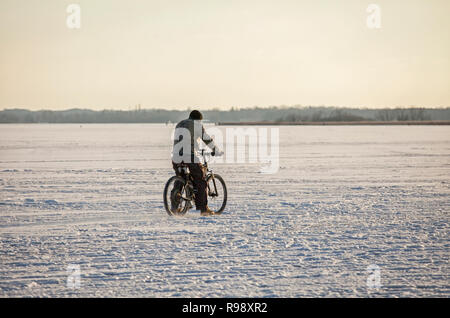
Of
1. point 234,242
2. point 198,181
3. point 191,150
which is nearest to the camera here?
point 234,242

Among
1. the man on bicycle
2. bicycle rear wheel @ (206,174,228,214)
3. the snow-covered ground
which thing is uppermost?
the man on bicycle

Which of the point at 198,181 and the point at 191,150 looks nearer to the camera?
the point at 191,150

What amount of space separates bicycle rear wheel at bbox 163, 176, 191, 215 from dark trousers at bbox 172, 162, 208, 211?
0.16m

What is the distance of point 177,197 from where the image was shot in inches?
330

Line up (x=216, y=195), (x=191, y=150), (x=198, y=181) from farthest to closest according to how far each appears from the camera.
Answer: (x=216, y=195) → (x=198, y=181) → (x=191, y=150)

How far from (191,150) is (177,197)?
2.89 feet

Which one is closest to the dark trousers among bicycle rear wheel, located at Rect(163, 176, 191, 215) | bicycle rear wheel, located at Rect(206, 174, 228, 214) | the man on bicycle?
the man on bicycle

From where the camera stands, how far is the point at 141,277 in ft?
16.7

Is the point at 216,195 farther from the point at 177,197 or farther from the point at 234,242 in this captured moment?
the point at 234,242

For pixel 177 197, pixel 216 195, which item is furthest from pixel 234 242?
pixel 216 195

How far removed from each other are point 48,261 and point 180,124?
3361mm

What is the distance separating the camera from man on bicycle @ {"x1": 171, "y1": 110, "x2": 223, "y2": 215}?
8211mm

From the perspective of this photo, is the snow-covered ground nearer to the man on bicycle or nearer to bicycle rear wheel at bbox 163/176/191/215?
bicycle rear wheel at bbox 163/176/191/215

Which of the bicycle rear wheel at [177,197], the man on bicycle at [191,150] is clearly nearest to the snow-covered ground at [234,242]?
the bicycle rear wheel at [177,197]
